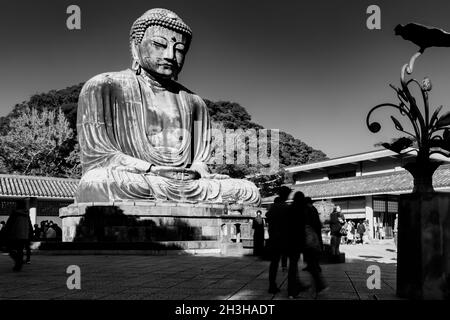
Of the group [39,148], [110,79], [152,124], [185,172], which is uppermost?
[110,79]

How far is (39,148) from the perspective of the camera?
28234 millimetres

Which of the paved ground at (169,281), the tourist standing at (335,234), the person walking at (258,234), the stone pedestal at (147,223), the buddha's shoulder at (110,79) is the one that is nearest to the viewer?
the paved ground at (169,281)

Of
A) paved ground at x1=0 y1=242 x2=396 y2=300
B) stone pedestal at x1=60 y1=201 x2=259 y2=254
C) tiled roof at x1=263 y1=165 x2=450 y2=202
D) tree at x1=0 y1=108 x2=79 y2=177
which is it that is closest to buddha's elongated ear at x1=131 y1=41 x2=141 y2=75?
stone pedestal at x1=60 y1=201 x2=259 y2=254

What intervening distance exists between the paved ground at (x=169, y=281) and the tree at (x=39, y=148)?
67.1 ft

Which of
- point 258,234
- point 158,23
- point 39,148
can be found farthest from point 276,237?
point 39,148

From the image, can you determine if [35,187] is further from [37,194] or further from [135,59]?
[135,59]

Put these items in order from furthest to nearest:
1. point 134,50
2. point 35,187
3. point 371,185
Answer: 1. point 371,185
2. point 35,187
3. point 134,50

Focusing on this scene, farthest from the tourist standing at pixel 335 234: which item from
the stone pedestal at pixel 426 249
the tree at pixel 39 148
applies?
the tree at pixel 39 148

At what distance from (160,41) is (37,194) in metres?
12.5

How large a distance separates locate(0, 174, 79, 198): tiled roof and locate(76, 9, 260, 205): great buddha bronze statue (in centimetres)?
1054

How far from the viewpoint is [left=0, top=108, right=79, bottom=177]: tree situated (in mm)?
27844

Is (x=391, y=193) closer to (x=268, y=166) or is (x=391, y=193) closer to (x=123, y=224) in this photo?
(x=268, y=166)

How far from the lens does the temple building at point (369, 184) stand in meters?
24.5

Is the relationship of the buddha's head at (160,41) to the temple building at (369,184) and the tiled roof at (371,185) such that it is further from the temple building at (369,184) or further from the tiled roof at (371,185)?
the tiled roof at (371,185)
